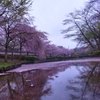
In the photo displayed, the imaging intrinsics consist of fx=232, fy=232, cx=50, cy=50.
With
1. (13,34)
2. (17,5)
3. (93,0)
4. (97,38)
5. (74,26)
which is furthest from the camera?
(74,26)

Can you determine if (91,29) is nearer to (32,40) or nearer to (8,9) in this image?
(32,40)

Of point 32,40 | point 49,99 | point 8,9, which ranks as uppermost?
point 8,9

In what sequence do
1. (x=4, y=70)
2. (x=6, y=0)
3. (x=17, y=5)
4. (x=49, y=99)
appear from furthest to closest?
(x=17, y=5), (x=6, y=0), (x=4, y=70), (x=49, y=99)

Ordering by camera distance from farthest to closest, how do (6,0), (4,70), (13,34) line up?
(13,34), (6,0), (4,70)

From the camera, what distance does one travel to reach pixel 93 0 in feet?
39.0

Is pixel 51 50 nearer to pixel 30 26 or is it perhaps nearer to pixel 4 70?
pixel 30 26

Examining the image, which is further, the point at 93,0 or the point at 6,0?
the point at 6,0

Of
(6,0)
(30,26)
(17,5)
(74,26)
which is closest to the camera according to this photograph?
(6,0)

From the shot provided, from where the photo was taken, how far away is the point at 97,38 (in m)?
44.4

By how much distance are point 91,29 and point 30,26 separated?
18.5 m

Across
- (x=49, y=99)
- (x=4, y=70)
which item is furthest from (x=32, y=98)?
(x=4, y=70)

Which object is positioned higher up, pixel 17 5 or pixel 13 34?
pixel 17 5

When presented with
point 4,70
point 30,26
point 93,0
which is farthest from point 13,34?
point 93,0

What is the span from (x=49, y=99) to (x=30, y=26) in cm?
2323
